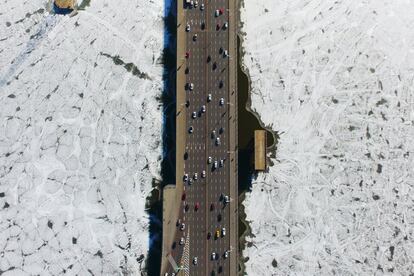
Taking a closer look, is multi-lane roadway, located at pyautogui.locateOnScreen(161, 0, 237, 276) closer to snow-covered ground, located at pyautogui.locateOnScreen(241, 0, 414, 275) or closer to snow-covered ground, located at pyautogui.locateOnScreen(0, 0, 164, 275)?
snow-covered ground, located at pyautogui.locateOnScreen(241, 0, 414, 275)

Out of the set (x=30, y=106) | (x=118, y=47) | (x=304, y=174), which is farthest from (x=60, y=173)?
(x=304, y=174)

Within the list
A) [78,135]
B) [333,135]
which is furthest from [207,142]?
[78,135]

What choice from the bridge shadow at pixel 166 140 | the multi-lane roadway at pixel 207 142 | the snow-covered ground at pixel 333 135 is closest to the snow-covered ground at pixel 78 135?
the bridge shadow at pixel 166 140

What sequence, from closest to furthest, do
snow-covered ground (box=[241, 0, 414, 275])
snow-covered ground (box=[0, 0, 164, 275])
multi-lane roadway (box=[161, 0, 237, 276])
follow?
1. multi-lane roadway (box=[161, 0, 237, 276])
2. snow-covered ground (box=[241, 0, 414, 275])
3. snow-covered ground (box=[0, 0, 164, 275])

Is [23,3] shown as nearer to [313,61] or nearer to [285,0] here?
[285,0]

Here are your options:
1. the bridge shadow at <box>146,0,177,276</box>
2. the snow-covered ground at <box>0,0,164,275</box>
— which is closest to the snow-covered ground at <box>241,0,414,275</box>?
the bridge shadow at <box>146,0,177,276</box>

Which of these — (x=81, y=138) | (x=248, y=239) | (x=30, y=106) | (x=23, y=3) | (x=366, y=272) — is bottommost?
(x=366, y=272)

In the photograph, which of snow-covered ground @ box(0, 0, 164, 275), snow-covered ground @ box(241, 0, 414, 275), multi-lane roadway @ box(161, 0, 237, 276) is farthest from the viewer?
snow-covered ground @ box(0, 0, 164, 275)
